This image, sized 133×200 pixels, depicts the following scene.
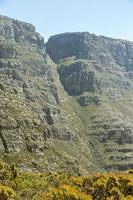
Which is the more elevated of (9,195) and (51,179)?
(9,195)

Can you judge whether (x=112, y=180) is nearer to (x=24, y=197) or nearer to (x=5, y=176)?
(x=24, y=197)

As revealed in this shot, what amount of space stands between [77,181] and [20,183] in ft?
66.2

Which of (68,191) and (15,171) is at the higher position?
(68,191)

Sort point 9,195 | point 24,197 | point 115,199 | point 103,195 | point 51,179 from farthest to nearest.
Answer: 1. point 51,179
2. point 24,197
3. point 103,195
4. point 115,199
5. point 9,195

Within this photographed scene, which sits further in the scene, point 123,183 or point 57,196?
point 123,183

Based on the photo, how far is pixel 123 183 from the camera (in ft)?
367

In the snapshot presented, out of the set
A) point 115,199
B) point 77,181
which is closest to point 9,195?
point 115,199

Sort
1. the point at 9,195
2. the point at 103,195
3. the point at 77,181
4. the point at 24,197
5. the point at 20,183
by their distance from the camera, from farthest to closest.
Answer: the point at 77,181
the point at 20,183
the point at 24,197
the point at 103,195
the point at 9,195

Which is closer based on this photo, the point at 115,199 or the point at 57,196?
the point at 57,196

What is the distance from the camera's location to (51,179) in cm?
17288

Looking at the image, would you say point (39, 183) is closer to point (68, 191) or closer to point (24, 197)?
point (24, 197)

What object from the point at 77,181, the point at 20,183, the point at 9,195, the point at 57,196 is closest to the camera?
the point at 57,196

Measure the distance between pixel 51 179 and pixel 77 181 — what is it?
2361 cm

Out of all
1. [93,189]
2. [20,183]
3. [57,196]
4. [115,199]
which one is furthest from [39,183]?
[57,196]
